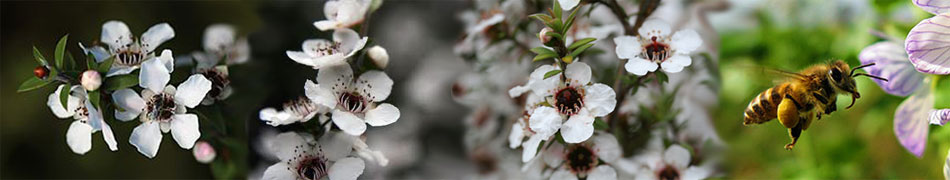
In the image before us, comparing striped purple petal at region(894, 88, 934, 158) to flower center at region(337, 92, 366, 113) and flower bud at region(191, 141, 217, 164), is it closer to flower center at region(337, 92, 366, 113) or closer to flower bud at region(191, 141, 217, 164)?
flower center at region(337, 92, 366, 113)

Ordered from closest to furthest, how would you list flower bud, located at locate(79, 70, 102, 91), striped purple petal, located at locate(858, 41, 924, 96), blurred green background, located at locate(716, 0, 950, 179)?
flower bud, located at locate(79, 70, 102, 91) → striped purple petal, located at locate(858, 41, 924, 96) → blurred green background, located at locate(716, 0, 950, 179)

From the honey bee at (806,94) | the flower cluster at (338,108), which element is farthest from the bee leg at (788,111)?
the flower cluster at (338,108)

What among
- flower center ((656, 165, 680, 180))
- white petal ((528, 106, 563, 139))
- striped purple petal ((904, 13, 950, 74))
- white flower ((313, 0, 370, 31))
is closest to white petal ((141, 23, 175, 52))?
white flower ((313, 0, 370, 31))

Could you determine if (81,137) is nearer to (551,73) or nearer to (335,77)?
(335,77)

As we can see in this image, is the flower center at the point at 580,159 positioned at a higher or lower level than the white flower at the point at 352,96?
lower

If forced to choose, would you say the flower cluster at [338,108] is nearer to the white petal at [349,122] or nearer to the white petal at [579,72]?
the white petal at [349,122]

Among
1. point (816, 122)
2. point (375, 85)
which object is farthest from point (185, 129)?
point (816, 122)
